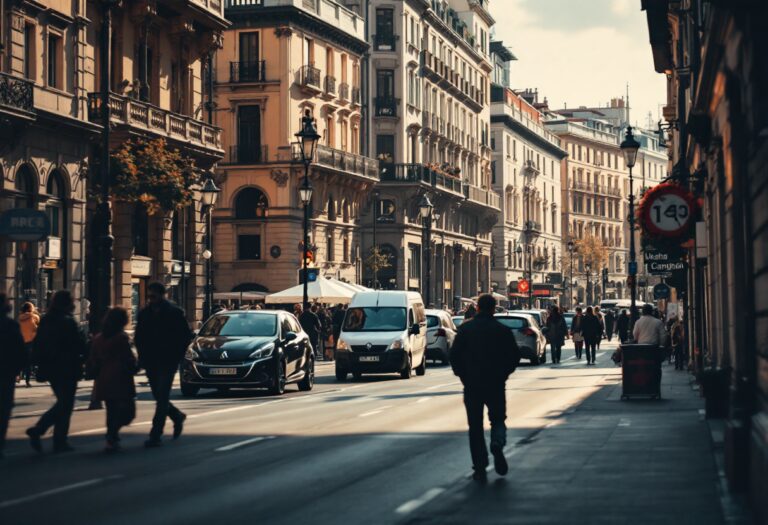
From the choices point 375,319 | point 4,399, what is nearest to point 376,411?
point 4,399

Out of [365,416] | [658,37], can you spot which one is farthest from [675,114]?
[365,416]

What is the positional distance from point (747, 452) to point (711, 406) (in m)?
8.66

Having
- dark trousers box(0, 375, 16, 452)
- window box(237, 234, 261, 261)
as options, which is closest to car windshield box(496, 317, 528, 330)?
window box(237, 234, 261, 261)

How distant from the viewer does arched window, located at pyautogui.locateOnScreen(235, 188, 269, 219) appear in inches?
2817

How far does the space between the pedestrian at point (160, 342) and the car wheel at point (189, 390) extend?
31.8 ft

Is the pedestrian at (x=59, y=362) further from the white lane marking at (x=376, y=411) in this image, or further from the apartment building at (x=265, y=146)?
the apartment building at (x=265, y=146)

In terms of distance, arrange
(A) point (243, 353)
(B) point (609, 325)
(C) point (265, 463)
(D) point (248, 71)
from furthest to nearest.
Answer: (B) point (609, 325) < (D) point (248, 71) < (A) point (243, 353) < (C) point (265, 463)

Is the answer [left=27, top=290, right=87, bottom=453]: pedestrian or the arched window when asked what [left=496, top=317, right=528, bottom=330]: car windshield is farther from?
[left=27, top=290, right=87, bottom=453]: pedestrian

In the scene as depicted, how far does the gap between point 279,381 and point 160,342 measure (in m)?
10.3

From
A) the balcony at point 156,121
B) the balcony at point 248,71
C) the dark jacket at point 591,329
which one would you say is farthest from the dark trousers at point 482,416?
the balcony at point 248,71

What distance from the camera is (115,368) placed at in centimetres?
1677

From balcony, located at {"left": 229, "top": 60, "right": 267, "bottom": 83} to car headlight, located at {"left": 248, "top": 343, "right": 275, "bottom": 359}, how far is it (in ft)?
147

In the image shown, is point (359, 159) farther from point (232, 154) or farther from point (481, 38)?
point (481, 38)

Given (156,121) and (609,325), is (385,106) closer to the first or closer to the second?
(609,325)
